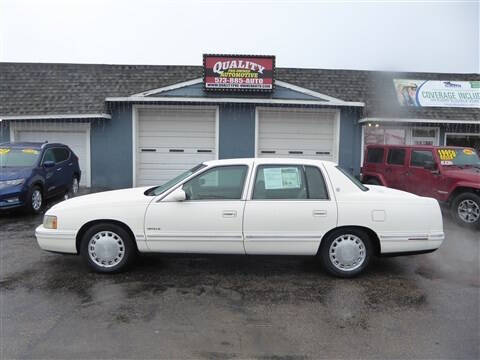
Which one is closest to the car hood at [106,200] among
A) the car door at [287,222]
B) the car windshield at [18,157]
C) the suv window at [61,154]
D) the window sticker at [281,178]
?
the car door at [287,222]

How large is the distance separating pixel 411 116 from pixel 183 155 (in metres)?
7.34

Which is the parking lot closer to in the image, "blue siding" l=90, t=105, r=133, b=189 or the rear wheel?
the rear wheel

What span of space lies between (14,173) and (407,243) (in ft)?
25.5

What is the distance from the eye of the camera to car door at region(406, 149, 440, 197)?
860 centimetres

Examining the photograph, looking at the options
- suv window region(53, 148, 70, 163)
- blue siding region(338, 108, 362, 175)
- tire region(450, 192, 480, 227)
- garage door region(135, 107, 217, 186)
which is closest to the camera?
tire region(450, 192, 480, 227)

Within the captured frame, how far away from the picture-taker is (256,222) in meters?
4.86

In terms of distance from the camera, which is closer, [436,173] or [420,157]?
[436,173]

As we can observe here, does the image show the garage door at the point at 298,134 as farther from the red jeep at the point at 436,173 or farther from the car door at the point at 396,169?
the car door at the point at 396,169

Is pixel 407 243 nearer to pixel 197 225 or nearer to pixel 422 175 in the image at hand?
pixel 197 225

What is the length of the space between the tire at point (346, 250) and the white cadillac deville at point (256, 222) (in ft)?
0.04

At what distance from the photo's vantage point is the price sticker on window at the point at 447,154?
8711 millimetres

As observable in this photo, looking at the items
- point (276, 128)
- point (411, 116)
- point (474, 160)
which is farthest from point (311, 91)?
point (474, 160)

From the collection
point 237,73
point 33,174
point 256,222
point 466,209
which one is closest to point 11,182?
point 33,174

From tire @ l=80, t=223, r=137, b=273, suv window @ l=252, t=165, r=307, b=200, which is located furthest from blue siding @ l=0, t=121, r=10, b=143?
suv window @ l=252, t=165, r=307, b=200
